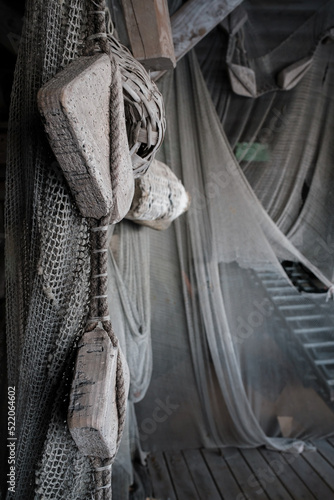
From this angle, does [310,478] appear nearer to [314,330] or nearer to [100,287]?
[314,330]

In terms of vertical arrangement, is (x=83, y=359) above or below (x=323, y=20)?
below

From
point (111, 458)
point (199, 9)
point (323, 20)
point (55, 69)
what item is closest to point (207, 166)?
point (199, 9)

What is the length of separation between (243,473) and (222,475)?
91 mm

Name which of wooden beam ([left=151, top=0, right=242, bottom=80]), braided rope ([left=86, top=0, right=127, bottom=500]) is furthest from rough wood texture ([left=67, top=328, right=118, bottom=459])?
wooden beam ([left=151, top=0, right=242, bottom=80])

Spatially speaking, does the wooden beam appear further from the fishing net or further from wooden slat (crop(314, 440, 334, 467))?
wooden slat (crop(314, 440, 334, 467))

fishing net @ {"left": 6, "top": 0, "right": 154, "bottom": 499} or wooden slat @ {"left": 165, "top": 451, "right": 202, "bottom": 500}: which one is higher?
fishing net @ {"left": 6, "top": 0, "right": 154, "bottom": 499}

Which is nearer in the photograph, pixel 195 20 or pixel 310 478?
pixel 195 20

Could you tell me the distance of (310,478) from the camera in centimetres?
198

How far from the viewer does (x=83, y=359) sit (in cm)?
68

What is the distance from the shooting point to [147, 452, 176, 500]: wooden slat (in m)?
1.92

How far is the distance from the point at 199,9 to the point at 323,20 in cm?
78

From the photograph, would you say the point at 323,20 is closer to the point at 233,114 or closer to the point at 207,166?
the point at 233,114

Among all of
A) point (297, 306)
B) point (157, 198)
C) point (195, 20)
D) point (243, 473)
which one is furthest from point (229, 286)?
point (195, 20)

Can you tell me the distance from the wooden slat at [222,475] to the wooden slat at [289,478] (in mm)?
195
